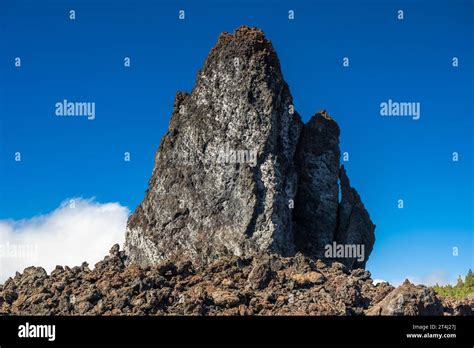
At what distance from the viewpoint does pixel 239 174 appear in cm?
6988

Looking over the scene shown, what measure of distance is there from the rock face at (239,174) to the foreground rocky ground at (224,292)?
27.2 feet

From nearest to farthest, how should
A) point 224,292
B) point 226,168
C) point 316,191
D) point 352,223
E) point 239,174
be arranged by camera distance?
point 224,292
point 239,174
point 226,168
point 316,191
point 352,223

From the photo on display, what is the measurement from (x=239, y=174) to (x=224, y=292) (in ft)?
67.5

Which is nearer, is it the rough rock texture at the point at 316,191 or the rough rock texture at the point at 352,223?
the rough rock texture at the point at 316,191

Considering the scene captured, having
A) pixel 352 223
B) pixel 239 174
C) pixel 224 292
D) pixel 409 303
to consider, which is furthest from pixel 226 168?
pixel 409 303

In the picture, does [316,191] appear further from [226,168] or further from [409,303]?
[409,303]

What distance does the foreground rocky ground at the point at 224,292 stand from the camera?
4844cm

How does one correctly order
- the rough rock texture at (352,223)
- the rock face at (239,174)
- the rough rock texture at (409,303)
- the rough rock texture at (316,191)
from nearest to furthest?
1. the rough rock texture at (409,303)
2. the rock face at (239,174)
3. the rough rock texture at (316,191)
4. the rough rock texture at (352,223)

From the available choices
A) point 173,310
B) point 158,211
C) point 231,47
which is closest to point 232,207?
point 158,211

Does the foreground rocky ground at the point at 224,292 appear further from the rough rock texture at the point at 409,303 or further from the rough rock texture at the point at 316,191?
the rough rock texture at the point at 316,191

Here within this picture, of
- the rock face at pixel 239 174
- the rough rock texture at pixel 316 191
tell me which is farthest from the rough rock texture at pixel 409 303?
the rough rock texture at pixel 316 191

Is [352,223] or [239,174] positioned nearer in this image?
[239,174]
